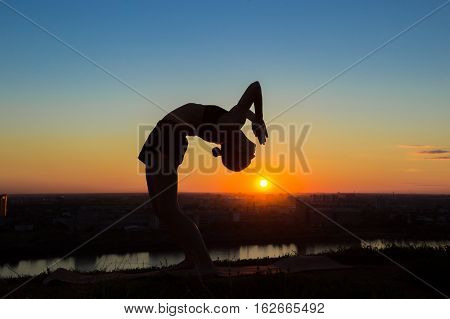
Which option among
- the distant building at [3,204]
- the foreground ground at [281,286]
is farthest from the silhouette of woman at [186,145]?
the distant building at [3,204]

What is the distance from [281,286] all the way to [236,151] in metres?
2.09

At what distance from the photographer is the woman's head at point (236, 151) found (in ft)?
22.8

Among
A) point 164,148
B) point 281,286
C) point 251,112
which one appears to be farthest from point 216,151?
point 281,286

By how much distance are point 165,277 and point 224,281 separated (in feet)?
3.41

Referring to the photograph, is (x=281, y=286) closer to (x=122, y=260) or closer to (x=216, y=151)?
(x=216, y=151)

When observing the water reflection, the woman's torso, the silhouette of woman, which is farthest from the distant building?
the water reflection

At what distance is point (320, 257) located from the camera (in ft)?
28.9

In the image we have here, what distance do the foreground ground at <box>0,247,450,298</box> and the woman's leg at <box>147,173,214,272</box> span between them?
54 cm

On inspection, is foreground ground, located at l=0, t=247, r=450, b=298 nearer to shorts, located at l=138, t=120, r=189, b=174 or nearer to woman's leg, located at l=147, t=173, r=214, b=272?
woman's leg, located at l=147, t=173, r=214, b=272

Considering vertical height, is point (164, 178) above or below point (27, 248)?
above

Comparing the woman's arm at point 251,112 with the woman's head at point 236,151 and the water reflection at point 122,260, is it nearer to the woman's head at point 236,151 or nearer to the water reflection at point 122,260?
the woman's head at point 236,151

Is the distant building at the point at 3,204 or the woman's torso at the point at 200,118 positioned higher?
the woman's torso at the point at 200,118

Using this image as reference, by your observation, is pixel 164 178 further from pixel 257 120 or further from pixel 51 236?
pixel 51 236
